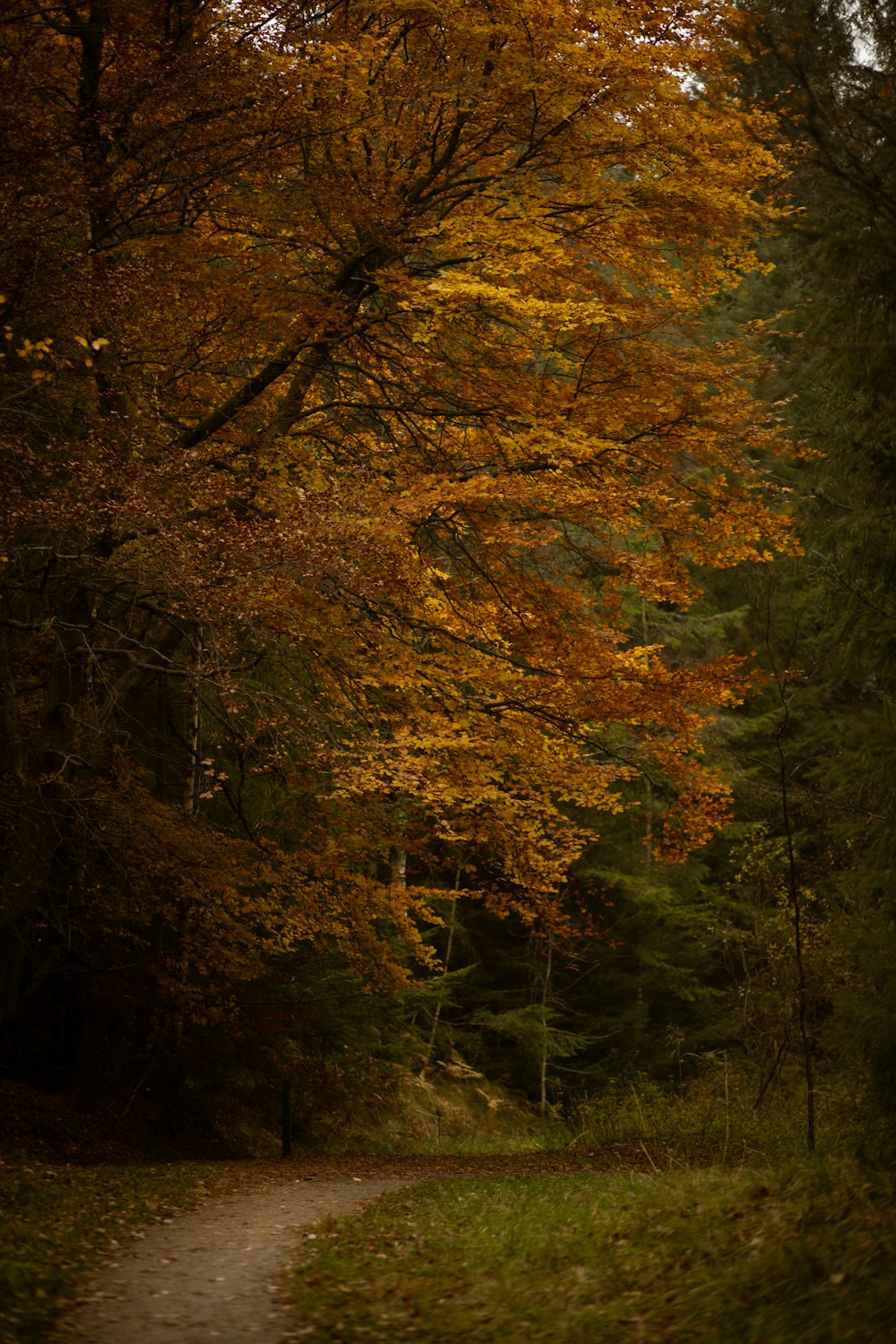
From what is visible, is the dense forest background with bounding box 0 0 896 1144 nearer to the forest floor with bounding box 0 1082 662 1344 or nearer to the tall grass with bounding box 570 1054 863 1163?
the tall grass with bounding box 570 1054 863 1163

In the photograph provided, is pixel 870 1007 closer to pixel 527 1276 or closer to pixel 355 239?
pixel 527 1276

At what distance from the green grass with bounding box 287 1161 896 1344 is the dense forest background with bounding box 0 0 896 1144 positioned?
112 centimetres

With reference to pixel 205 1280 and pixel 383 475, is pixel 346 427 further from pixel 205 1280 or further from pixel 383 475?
pixel 205 1280

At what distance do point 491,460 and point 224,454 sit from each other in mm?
2925

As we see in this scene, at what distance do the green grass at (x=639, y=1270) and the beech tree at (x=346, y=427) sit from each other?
4.01 metres

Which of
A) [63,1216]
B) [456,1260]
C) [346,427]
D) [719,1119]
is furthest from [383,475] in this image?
[719,1119]

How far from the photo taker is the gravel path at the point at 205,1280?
5.09 meters

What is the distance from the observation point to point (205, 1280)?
20.2 feet

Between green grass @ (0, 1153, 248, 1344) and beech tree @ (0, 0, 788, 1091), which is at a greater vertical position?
beech tree @ (0, 0, 788, 1091)

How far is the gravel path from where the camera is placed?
16.7 feet

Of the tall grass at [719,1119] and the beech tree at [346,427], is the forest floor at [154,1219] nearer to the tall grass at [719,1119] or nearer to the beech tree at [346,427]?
the tall grass at [719,1119]

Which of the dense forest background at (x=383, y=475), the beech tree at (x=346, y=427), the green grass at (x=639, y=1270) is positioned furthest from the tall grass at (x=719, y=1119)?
the beech tree at (x=346, y=427)

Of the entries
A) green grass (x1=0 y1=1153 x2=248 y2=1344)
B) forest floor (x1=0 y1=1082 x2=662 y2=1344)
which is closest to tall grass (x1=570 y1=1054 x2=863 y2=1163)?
forest floor (x1=0 y1=1082 x2=662 y2=1344)

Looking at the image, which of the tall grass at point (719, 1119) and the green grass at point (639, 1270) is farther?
the tall grass at point (719, 1119)
